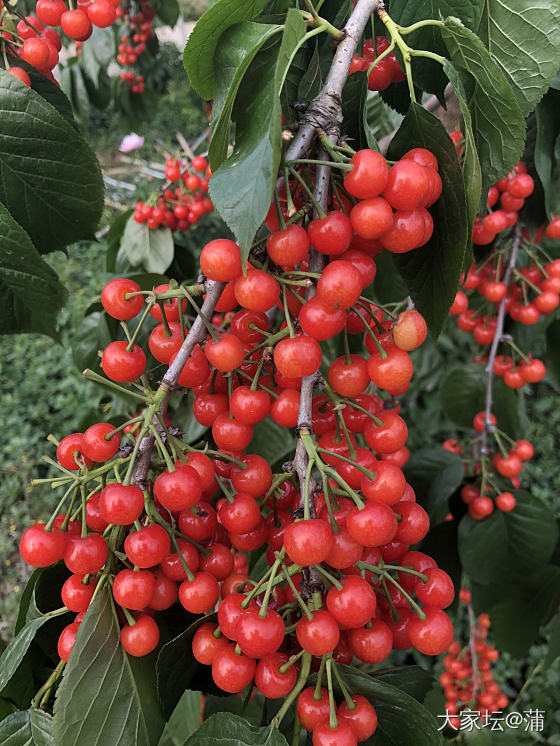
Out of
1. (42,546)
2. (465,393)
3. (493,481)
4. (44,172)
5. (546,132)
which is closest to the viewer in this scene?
(42,546)

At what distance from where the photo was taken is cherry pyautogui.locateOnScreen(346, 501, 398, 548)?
57 centimetres

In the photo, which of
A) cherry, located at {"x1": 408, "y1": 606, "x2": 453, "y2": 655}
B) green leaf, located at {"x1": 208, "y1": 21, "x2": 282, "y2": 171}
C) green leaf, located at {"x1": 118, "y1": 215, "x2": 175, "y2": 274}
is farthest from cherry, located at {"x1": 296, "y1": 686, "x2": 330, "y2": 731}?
green leaf, located at {"x1": 118, "y1": 215, "x2": 175, "y2": 274}

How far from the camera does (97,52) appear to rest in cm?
237

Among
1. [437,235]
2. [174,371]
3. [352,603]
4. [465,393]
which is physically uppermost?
[437,235]

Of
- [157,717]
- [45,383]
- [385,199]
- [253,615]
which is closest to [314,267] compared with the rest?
[385,199]

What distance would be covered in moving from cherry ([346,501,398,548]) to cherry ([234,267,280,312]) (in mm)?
221

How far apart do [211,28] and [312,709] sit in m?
0.71

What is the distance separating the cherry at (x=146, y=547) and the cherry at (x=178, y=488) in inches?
1.4

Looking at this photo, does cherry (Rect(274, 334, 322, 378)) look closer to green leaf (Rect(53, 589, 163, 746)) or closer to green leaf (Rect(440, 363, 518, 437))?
green leaf (Rect(53, 589, 163, 746))

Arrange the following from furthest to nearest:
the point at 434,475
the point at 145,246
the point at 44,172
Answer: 1. the point at 145,246
2. the point at 434,475
3. the point at 44,172

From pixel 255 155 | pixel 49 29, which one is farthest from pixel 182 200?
pixel 255 155

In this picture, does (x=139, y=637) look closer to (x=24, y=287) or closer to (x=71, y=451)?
(x=71, y=451)

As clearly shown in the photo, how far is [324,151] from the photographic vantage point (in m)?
0.65

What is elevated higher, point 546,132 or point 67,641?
point 546,132
